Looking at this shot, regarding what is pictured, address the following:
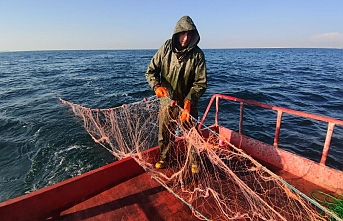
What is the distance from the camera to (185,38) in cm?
344

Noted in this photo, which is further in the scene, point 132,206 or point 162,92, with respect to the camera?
point 162,92

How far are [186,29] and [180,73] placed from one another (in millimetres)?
679

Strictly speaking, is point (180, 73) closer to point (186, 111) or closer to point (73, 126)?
point (186, 111)

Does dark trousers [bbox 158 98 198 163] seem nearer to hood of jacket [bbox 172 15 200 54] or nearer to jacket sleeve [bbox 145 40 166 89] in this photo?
jacket sleeve [bbox 145 40 166 89]

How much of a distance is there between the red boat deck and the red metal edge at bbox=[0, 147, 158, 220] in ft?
0.34

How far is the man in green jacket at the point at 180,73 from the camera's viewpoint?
3.47 metres

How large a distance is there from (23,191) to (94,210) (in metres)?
3.62

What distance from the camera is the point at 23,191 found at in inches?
222

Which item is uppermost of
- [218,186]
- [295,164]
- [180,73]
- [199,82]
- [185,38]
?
[185,38]

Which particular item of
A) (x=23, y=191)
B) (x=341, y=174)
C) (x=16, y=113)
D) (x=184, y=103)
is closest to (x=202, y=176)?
(x=184, y=103)

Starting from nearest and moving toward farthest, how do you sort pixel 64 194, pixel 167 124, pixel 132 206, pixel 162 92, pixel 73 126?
1. pixel 64 194
2. pixel 132 206
3. pixel 162 92
4. pixel 167 124
5. pixel 73 126

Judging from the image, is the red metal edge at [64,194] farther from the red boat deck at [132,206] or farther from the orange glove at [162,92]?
the orange glove at [162,92]

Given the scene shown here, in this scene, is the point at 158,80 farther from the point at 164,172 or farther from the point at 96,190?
the point at 96,190

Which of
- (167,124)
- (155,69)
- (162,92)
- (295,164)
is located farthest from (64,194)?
(295,164)
